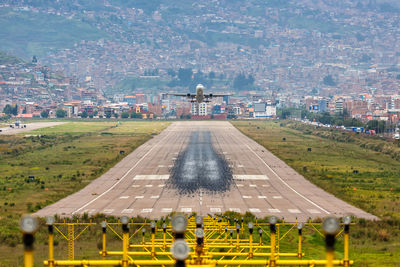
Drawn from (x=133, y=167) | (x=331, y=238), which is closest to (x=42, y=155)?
(x=133, y=167)

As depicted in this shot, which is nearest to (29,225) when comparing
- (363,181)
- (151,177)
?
(151,177)

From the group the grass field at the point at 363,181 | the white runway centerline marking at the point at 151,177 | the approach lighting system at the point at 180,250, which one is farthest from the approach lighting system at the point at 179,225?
the white runway centerline marking at the point at 151,177

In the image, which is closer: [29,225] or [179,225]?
[29,225]

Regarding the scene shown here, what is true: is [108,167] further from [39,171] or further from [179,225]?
[179,225]

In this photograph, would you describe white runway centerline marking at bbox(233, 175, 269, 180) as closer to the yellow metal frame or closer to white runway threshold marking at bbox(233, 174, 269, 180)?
white runway threshold marking at bbox(233, 174, 269, 180)

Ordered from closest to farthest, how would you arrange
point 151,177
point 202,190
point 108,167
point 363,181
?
point 202,190 → point 363,181 → point 151,177 → point 108,167

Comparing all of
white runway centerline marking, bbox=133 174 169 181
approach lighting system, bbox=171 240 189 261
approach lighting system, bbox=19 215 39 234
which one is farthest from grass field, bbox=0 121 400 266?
approach lighting system, bbox=171 240 189 261
